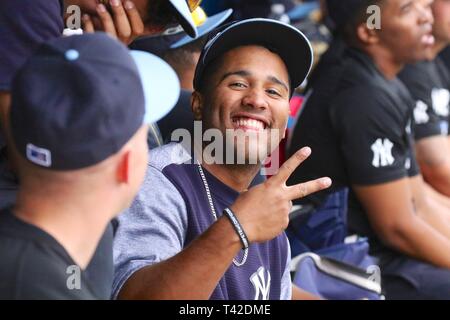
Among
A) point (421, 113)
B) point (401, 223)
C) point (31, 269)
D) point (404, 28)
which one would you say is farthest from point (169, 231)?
point (421, 113)

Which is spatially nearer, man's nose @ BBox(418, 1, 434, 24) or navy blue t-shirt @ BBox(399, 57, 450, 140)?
man's nose @ BBox(418, 1, 434, 24)

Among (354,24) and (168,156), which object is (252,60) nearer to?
(168,156)

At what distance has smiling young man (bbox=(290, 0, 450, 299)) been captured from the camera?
3.75 m

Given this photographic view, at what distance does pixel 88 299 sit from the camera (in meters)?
1.95

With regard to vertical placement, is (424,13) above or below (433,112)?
above

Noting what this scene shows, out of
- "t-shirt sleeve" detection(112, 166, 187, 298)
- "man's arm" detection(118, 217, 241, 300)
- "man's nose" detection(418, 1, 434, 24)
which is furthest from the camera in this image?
"man's nose" detection(418, 1, 434, 24)

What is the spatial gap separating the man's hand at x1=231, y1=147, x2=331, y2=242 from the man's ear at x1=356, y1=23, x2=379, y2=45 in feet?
6.21

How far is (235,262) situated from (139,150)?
0.76 metres

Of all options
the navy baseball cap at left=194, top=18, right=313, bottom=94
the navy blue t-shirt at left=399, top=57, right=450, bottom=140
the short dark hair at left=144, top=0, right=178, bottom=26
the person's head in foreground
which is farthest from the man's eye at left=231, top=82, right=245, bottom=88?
the navy blue t-shirt at left=399, top=57, right=450, bottom=140

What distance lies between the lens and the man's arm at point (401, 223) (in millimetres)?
3754

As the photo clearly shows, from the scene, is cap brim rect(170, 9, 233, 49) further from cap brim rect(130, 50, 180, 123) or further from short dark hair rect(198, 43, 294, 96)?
cap brim rect(130, 50, 180, 123)

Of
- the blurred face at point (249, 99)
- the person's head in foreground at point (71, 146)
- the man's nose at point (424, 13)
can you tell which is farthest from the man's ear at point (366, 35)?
the person's head in foreground at point (71, 146)

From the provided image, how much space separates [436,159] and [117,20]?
205 centimetres

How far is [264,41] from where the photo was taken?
9.27 feet
